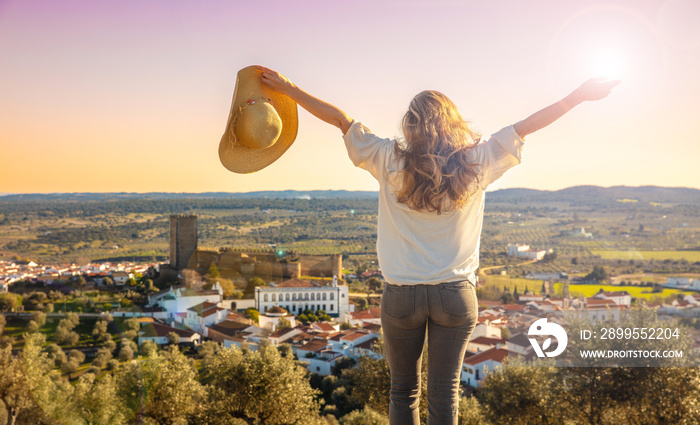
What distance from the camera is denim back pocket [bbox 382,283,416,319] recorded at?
3.73 feet

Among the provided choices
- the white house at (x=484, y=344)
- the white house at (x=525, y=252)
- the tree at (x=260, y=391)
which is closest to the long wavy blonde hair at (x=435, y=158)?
the tree at (x=260, y=391)

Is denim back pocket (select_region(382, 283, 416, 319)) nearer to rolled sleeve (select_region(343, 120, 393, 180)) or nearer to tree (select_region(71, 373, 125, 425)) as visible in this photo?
rolled sleeve (select_region(343, 120, 393, 180))

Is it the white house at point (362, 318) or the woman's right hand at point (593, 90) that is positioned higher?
the woman's right hand at point (593, 90)

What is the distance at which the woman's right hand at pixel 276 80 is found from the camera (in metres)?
1.33

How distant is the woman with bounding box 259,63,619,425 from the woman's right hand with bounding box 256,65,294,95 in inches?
6.7

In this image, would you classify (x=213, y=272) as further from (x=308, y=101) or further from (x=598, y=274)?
(x=308, y=101)

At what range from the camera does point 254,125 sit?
1356 millimetres

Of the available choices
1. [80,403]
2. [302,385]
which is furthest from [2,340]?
[302,385]

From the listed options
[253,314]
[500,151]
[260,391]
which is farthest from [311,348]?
[500,151]

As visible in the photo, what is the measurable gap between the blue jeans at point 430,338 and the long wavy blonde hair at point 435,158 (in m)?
0.18

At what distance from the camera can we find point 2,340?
17312mm

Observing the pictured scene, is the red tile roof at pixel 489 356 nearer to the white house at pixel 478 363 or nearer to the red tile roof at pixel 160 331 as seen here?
the white house at pixel 478 363

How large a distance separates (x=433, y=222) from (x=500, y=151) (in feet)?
0.68

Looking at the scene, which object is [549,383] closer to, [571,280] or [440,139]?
[440,139]
